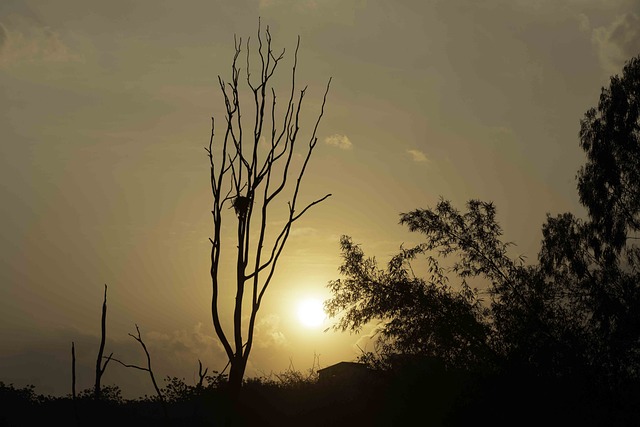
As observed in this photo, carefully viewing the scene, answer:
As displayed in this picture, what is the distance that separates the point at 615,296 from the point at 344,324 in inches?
326

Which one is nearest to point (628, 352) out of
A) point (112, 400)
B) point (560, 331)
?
point (560, 331)

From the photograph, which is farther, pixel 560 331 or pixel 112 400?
pixel 112 400

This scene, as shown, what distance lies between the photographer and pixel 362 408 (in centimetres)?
2331

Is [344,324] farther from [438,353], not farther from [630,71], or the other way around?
[630,71]

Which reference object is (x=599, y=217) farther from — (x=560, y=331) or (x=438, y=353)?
(x=438, y=353)

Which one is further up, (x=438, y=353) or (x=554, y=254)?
(x=554, y=254)

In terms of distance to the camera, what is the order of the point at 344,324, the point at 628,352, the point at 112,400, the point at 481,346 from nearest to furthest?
the point at 628,352 < the point at 481,346 < the point at 344,324 < the point at 112,400

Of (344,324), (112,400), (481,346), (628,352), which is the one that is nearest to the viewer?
(628,352)

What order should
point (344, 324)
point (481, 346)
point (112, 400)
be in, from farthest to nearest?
point (112, 400), point (344, 324), point (481, 346)

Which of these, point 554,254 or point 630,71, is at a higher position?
point 630,71

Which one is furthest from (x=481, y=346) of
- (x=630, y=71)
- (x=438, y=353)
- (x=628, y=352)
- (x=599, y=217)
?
(x=630, y=71)

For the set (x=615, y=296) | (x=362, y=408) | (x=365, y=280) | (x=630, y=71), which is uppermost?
(x=630, y=71)

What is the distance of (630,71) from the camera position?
22828 mm

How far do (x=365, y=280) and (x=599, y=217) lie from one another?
25.9 ft
